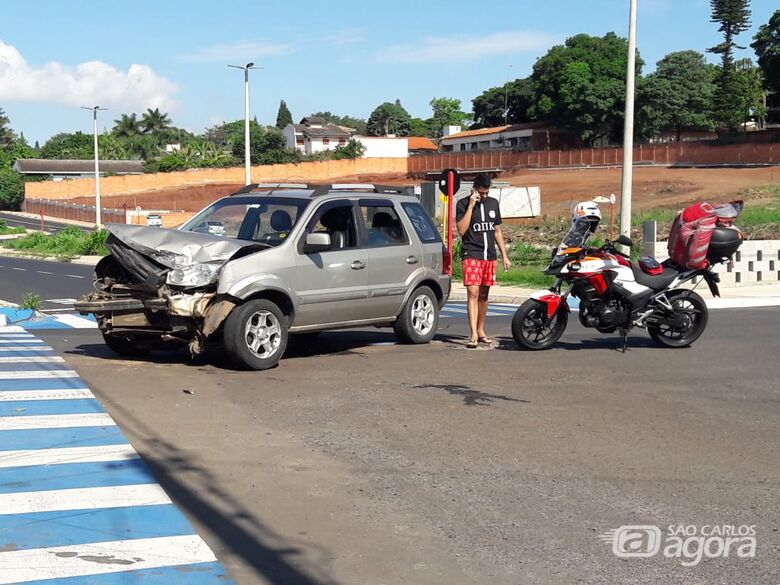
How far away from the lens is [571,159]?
8475cm

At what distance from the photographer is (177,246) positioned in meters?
10.5

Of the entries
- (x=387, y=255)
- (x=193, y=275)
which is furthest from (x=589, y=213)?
(x=193, y=275)

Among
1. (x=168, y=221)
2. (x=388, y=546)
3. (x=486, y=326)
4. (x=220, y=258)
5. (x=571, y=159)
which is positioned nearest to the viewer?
(x=388, y=546)

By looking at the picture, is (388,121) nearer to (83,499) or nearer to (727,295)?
(727,295)

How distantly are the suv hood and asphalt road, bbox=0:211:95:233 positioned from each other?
6423cm

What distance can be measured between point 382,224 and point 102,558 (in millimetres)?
7642

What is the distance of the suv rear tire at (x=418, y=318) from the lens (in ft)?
41.0

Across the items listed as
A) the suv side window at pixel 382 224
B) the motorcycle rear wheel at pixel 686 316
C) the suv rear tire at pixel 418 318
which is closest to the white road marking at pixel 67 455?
the suv side window at pixel 382 224

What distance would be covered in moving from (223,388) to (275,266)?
1.64 metres

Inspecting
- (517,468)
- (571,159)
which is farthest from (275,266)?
(571,159)

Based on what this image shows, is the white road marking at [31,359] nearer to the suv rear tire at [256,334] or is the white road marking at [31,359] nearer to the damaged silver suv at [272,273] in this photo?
the damaged silver suv at [272,273]

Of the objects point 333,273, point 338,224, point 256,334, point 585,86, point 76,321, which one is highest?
point 585,86

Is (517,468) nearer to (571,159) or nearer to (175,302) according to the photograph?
(175,302)

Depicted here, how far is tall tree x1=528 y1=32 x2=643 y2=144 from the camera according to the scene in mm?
91312
